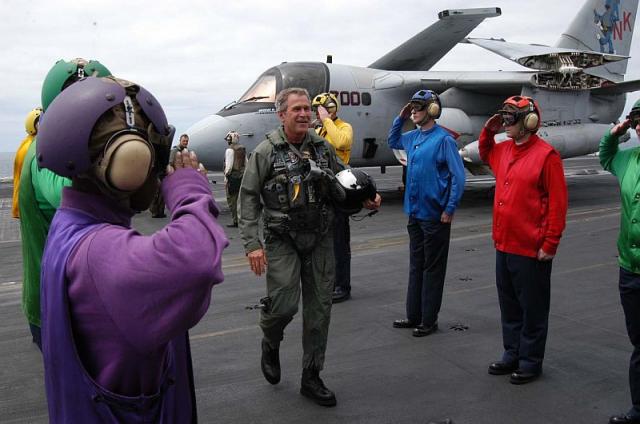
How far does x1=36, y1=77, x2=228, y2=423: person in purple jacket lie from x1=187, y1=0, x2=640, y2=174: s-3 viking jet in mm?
11001

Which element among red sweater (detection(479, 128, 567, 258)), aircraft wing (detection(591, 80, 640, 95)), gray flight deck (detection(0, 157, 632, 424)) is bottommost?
gray flight deck (detection(0, 157, 632, 424))

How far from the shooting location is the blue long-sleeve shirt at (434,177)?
5094 millimetres

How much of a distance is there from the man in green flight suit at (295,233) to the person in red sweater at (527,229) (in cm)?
131

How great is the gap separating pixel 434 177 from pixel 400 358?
1.57 meters

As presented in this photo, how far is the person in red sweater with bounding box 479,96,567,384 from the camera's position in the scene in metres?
4.09

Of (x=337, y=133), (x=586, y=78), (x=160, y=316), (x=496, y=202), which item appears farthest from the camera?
(x=586, y=78)

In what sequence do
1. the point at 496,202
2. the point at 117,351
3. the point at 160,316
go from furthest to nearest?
the point at 496,202, the point at 117,351, the point at 160,316

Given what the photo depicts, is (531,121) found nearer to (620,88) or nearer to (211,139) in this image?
(211,139)

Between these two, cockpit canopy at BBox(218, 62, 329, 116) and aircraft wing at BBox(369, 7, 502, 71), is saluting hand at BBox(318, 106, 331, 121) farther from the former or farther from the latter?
aircraft wing at BBox(369, 7, 502, 71)

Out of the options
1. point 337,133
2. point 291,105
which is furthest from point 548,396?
point 337,133

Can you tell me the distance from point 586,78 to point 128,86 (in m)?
16.1

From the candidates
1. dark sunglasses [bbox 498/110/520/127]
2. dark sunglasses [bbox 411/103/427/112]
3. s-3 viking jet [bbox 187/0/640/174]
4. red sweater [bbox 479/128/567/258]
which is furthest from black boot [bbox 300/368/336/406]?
s-3 viking jet [bbox 187/0/640/174]

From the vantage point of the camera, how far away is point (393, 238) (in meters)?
9.91

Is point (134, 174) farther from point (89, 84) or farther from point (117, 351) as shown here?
point (117, 351)
